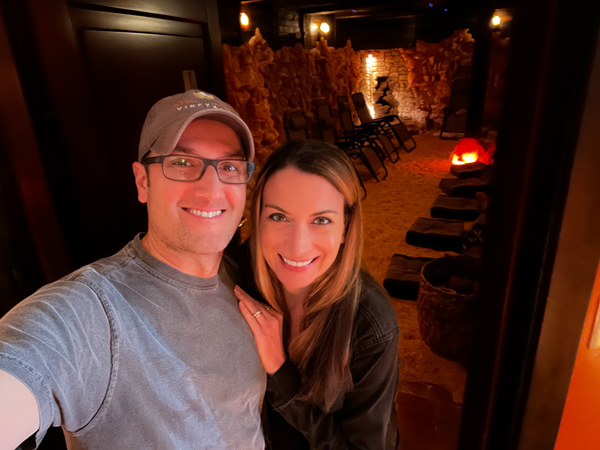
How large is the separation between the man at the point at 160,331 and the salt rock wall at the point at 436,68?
9.66m

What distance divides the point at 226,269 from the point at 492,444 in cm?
95

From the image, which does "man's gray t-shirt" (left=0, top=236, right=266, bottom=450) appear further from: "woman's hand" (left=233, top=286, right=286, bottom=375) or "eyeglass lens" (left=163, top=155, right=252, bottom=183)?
"eyeglass lens" (left=163, top=155, right=252, bottom=183)

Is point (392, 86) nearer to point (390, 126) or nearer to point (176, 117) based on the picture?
point (390, 126)

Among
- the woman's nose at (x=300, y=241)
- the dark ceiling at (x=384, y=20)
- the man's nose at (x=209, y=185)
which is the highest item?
the dark ceiling at (x=384, y=20)

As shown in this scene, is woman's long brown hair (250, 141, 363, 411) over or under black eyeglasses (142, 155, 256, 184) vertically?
under

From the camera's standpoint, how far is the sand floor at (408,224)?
2.12 meters

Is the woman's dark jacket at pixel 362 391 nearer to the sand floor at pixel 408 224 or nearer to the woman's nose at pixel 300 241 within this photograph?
the woman's nose at pixel 300 241

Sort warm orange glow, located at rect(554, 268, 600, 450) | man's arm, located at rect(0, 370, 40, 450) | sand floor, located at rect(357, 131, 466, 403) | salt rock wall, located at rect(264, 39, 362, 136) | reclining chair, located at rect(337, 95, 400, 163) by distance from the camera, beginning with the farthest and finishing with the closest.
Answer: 1. reclining chair, located at rect(337, 95, 400, 163)
2. salt rock wall, located at rect(264, 39, 362, 136)
3. sand floor, located at rect(357, 131, 466, 403)
4. warm orange glow, located at rect(554, 268, 600, 450)
5. man's arm, located at rect(0, 370, 40, 450)

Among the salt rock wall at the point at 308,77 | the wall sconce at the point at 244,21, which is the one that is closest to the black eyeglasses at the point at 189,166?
the wall sconce at the point at 244,21

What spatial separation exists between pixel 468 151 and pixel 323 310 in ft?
13.8

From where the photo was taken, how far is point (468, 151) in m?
4.65

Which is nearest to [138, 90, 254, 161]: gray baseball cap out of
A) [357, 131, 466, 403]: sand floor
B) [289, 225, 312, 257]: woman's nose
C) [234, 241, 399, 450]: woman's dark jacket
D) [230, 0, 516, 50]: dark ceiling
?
[289, 225, 312, 257]: woman's nose

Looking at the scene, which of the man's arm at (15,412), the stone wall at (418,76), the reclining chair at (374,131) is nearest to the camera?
the man's arm at (15,412)

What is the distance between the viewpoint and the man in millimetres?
664
